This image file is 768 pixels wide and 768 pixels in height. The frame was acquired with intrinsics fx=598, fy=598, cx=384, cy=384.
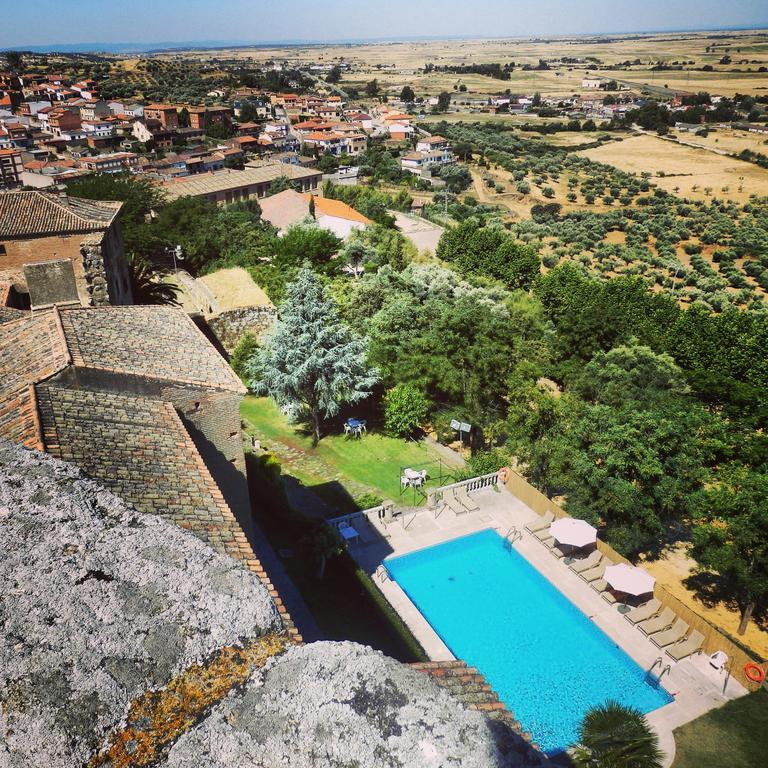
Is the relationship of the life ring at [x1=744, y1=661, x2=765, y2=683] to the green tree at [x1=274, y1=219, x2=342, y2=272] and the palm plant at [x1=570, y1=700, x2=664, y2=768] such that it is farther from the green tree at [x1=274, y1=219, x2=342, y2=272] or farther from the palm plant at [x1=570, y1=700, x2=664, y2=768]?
the green tree at [x1=274, y1=219, x2=342, y2=272]

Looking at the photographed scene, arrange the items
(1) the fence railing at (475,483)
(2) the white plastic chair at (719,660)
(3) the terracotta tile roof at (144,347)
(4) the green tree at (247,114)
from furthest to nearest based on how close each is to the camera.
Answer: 1. (4) the green tree at (247,114)
2. (1) the fence railing at (475,483)
3. (2) the white plastic chair at (719,660)
4. (3) the terracotta tile roof at (144,347)

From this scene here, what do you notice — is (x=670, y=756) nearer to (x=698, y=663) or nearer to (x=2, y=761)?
(x=698, y=663)

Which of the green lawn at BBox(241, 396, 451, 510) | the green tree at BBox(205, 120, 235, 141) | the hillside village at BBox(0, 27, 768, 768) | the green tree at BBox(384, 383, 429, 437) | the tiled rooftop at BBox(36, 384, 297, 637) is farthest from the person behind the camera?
the green tree at BBox(205, 120, 235, 141)

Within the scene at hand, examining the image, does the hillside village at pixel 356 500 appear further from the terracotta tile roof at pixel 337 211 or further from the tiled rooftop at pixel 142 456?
the terracotta tile roof at pixel 337 211

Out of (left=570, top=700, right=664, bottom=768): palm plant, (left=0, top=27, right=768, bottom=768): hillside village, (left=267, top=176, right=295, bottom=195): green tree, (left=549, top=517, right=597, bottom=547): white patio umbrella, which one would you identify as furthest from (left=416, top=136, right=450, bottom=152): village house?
(left=570, top=700, right=664, bottom=768): palm plant

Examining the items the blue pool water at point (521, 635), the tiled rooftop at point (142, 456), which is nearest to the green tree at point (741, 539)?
the blue pool water at point (521, 635)
